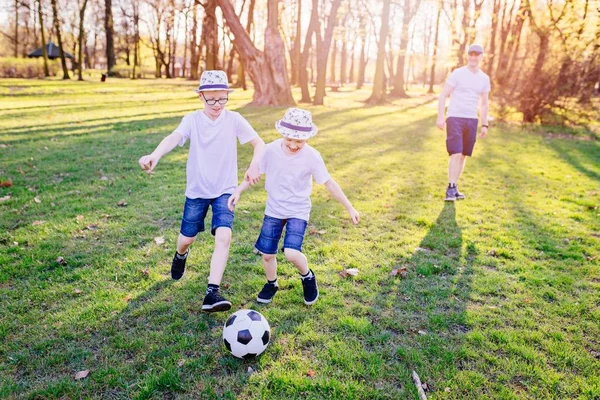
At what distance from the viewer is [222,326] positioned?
3822 mm

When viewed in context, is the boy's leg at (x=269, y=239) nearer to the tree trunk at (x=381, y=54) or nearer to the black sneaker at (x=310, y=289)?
the black sneaker at (x=310, y=289)

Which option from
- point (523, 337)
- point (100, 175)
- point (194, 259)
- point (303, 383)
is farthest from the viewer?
point (100, 175)

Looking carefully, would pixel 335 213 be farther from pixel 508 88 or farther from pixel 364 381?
pixel 508 88

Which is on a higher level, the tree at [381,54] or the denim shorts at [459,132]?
the tree at [381,54]

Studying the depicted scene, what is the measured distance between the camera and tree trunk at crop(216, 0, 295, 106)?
1947cm

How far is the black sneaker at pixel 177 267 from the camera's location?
14.7ft

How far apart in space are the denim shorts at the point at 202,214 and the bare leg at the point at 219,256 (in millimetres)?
73

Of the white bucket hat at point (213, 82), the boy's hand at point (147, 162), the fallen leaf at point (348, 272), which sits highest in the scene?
the white bucket hat at point (213, 82)

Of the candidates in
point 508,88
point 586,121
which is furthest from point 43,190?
point 586,121

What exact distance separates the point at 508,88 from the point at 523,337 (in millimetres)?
18059

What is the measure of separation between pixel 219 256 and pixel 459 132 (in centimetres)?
Answer: 524

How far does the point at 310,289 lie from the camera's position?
4180mm

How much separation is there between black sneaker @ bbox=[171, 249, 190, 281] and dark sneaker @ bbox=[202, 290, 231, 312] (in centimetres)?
73

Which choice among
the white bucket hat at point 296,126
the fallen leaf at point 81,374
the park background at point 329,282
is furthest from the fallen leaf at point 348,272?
the fallen leaf at point 81,374
